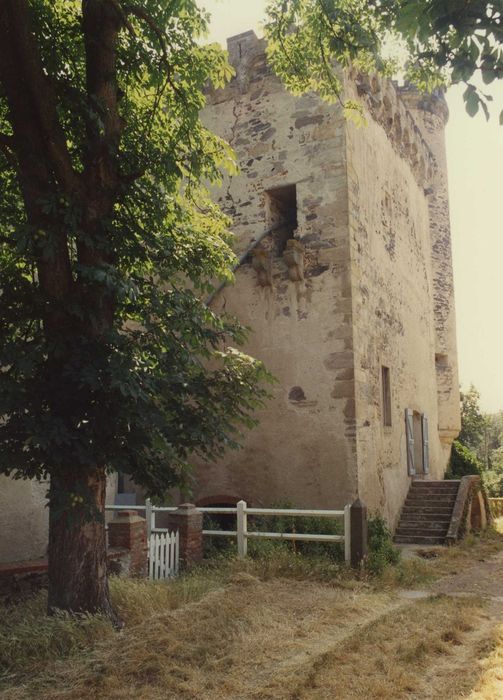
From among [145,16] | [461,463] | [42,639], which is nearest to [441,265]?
[461,463]

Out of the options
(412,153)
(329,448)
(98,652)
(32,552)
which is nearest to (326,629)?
(98,652)

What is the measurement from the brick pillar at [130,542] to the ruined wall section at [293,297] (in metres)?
3.61

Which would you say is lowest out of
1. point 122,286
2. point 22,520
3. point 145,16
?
point 22,520

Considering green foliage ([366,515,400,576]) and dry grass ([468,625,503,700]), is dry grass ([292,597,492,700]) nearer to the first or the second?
dry grass ([468,625,503,700])

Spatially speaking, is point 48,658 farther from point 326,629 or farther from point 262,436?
point 262,436

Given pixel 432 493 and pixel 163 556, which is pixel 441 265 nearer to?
pixel 432 493

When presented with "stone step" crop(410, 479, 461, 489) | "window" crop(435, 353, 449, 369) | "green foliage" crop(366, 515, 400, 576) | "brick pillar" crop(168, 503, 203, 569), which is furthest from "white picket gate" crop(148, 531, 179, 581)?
"window" crop(435, 353, 449, 369)

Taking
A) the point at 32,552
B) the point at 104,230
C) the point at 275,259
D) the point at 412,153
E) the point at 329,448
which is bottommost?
the point at 32,552

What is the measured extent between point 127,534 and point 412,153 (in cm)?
1237

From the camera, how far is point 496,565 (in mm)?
10703

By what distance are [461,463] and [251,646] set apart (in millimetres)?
14605

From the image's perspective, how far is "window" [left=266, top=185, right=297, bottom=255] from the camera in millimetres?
12773

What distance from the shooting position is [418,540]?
12555 millimetres

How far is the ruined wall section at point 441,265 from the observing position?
1891 centimetres
